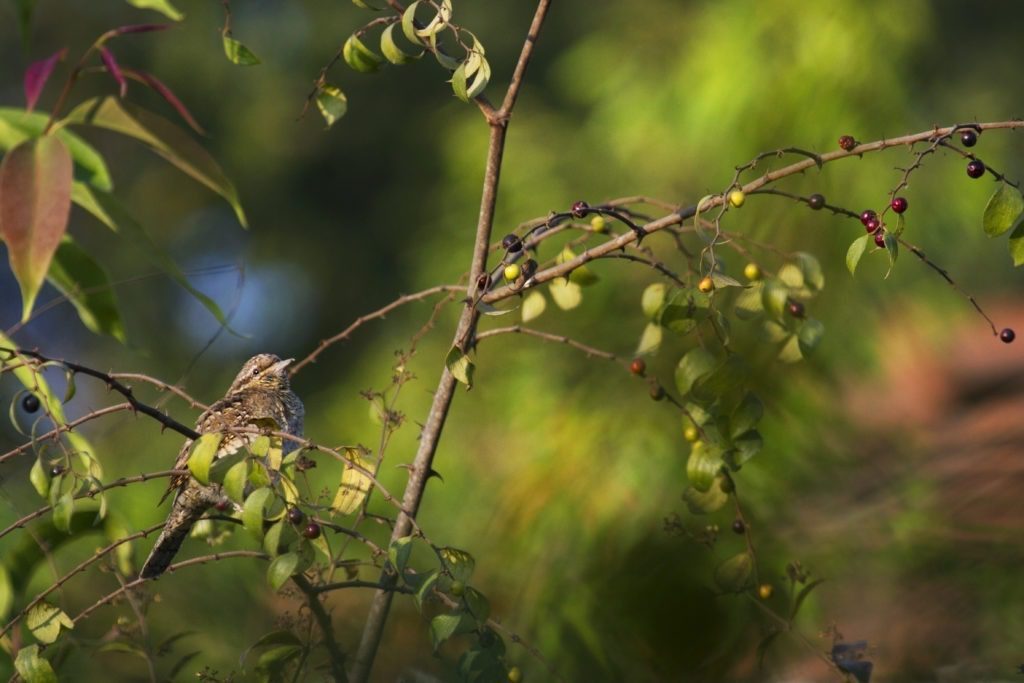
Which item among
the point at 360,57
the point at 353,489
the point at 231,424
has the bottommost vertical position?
the point at 353,489

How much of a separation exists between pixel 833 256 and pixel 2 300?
8.85ft

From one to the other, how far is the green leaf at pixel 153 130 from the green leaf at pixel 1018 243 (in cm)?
64

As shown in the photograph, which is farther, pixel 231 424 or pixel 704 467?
pixel 231 424

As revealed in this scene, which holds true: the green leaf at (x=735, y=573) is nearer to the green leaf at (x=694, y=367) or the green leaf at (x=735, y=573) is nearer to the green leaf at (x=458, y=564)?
the green leaf at (x=694, y=367)

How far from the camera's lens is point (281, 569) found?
3.30ft

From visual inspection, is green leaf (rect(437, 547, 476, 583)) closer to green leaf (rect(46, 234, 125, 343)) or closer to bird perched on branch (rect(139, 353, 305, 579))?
bird perched on branch (rect(139, 353, 305, 579))

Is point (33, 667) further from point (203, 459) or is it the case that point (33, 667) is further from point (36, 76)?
point (36, 76)

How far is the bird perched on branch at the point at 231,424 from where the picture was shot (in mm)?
1505

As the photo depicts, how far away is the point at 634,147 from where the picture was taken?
247cm

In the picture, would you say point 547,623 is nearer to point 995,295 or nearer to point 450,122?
point 995,295

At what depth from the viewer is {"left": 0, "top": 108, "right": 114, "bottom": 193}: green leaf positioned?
3.03 ft

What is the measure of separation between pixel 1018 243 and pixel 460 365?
49 centimetres

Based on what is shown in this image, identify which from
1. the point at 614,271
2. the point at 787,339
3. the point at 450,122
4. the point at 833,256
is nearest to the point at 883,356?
the point at 833,256

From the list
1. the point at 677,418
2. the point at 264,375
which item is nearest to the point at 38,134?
the point at 677,418
